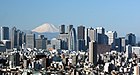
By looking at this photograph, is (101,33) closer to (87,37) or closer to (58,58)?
(87,37)

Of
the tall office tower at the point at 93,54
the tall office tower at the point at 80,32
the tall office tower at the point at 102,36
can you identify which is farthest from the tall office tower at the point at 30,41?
the tall office tower at the point at 93,54

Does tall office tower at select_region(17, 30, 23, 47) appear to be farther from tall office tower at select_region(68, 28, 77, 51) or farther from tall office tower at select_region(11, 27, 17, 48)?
tall office tower at select_region(68, 28, 77, 51)

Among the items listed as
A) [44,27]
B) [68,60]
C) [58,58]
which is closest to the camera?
[68,60]

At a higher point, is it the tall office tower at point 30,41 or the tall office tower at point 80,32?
the tall office tower at point 80,32

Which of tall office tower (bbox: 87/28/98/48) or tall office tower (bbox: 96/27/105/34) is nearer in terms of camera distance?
tall office tower (bbox: 87/28/98/48)

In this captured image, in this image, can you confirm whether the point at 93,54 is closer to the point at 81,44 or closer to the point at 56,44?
the point at 81,44

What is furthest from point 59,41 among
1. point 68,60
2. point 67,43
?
point 68,60

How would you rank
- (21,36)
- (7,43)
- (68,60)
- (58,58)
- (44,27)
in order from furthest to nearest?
1. (44,27)
2. (21,36)
3. (7,43)
4. (58,58)
5. (68,60)

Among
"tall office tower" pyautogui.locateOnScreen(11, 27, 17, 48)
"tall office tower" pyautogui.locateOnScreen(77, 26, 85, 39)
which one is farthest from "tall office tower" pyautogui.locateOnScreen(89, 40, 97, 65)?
"tall office tower" pyautogui.locateOnScreen(11, 27, 17, 48)

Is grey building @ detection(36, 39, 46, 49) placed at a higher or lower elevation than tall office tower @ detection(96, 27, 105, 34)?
lower

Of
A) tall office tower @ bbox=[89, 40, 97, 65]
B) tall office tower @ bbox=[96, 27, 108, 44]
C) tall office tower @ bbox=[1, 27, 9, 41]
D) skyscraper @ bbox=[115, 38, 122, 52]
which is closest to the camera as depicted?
tall office tower @ bbox=[89, 40, 97, 65]

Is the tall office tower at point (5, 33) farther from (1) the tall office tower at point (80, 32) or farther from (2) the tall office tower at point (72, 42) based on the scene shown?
(1) the tall office tower at point (80, 32)
